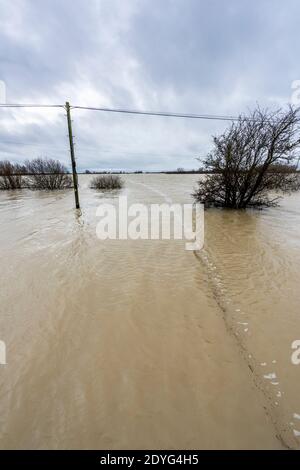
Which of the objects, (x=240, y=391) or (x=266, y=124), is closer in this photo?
(x=240, y=391)

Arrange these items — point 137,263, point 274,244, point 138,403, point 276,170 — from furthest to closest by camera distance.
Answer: point 276,170, point 274,244, point 137,263, point 138,403

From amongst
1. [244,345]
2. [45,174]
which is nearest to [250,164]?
[244,345]

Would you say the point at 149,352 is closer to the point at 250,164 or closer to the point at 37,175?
the point at 250,164

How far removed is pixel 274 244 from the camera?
720cm

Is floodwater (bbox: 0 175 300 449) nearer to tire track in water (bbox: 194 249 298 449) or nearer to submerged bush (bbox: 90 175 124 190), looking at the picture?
tire track in water (bbox: 194 249 298 449)

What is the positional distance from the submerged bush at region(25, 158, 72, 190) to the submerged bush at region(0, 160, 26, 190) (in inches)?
77.4

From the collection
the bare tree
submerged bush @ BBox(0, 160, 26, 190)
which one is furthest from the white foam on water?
submerged bush @ BBox(0, 160, 26, 190)

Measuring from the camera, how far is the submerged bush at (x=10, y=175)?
30177 mm

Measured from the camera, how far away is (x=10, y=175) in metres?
30.5

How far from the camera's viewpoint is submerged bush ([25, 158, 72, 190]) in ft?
96.7

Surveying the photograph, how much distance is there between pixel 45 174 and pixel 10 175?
5.71 meters

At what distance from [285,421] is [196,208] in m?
12.8
